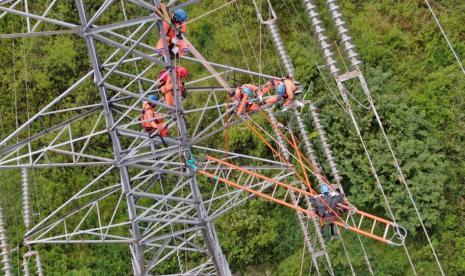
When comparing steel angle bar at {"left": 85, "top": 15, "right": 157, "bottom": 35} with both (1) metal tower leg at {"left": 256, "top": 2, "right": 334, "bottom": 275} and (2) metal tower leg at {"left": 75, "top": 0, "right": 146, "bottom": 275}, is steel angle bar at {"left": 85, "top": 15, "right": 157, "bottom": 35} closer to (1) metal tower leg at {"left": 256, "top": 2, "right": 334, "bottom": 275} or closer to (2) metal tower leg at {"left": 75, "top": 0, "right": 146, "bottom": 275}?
Answer: (2) metal tower leg at {"left": 75, "top": 0, "right": 146, "bottom": 275}

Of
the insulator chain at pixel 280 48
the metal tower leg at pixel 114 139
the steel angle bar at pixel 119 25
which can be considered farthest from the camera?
the insulator chain at pixel 280 48

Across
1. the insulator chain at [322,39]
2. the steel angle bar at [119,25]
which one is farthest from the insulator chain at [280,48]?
the steel angle bar at [119,25]

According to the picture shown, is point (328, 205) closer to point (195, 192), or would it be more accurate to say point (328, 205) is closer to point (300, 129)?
point (195, 192)

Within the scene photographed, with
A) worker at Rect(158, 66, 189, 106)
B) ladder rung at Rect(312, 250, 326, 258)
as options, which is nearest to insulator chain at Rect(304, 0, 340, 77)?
ladder rung at Rect(312, 250, 326, 258)

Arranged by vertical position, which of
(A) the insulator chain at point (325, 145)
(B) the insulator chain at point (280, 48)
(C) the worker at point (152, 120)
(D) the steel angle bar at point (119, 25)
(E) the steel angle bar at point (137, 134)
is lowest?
(A) the insulator chain at point (325, 145)

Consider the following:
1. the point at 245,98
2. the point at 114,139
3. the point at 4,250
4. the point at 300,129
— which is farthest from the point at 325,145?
the point at 4,250

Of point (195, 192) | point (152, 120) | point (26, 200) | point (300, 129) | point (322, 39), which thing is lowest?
point (195, 192)

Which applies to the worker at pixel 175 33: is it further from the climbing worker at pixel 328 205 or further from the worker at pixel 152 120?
the climbing worker at pixel 328 205
